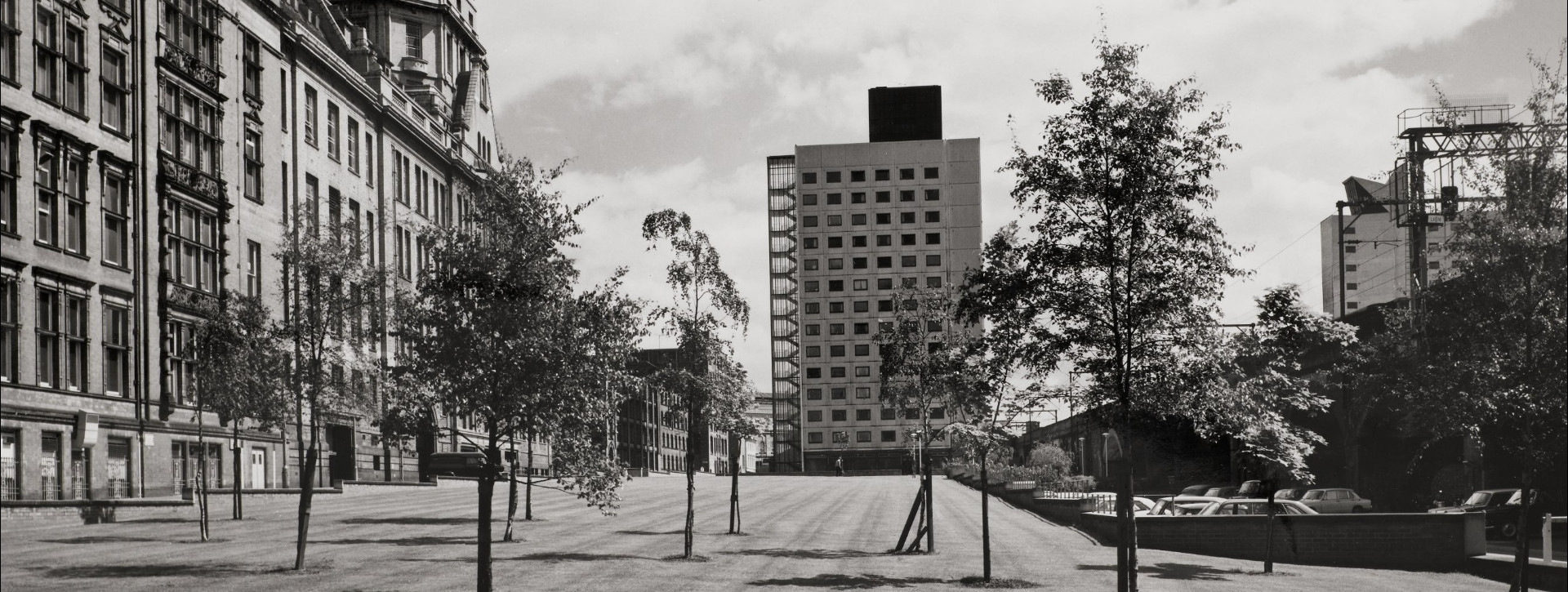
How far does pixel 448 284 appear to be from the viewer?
2477 centimetres

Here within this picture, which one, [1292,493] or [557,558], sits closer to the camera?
[557,558]

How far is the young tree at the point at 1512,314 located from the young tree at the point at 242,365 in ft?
81.7

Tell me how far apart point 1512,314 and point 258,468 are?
45291mm

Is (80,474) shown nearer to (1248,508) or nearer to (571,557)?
(571,557)

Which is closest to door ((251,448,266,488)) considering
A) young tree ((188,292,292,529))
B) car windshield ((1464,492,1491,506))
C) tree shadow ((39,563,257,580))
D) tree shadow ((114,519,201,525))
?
tree shadow ((114,519,201,525))

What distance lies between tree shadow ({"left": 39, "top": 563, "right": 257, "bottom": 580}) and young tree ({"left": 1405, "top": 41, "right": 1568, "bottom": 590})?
78.6 ft

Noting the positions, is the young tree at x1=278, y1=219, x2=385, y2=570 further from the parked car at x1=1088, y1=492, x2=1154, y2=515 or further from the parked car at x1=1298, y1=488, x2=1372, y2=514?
the parked car at x1=1298, y1=488, x2=1372, y2=514

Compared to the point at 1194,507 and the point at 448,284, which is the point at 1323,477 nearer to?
the point at 1194,507

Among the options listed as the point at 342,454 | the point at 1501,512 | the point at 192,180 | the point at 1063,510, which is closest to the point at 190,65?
the point at 192,180

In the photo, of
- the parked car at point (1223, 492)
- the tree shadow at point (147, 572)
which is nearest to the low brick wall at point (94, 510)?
the tree shadow at point (147, 572)

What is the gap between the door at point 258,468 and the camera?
54.2m

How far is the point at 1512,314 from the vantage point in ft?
86.0

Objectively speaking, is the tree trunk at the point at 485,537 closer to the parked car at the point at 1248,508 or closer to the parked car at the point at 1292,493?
the parked car at the point at 1248,508

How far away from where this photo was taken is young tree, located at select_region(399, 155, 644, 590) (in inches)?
961
